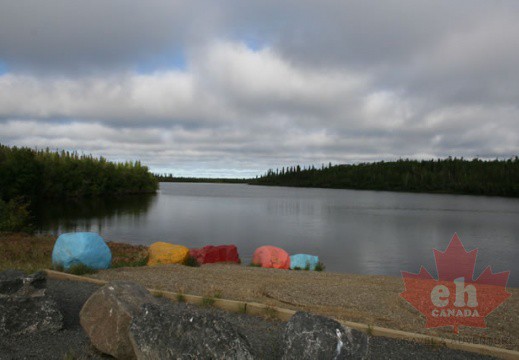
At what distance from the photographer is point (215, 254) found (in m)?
17.0

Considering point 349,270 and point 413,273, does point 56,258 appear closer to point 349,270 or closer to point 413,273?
point 349,270

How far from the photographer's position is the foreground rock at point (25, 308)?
20.9 feet

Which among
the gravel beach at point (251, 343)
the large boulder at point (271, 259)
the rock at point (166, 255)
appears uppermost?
the gravel beach at point (251, 343)

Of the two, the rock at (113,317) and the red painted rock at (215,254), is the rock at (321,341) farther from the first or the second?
the red painted rock at (215,254)

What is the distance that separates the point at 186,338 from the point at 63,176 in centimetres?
8425

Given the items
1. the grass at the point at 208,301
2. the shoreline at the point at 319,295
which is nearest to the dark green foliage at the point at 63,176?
the shoreline at the point at 319,295

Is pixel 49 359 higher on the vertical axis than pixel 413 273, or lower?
higher

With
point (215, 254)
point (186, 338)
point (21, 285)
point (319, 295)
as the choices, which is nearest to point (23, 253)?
point (215, 254)

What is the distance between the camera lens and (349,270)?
2077 cm

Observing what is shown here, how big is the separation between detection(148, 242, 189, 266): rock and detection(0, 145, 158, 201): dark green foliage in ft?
93.8

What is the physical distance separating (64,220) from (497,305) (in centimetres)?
4103

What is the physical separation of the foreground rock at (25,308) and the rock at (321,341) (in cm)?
369

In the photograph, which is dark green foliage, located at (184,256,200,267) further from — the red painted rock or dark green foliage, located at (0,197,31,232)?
dark green foliage, located at (0,197,31,232)

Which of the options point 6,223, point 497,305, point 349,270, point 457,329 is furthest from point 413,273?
point 6,223
